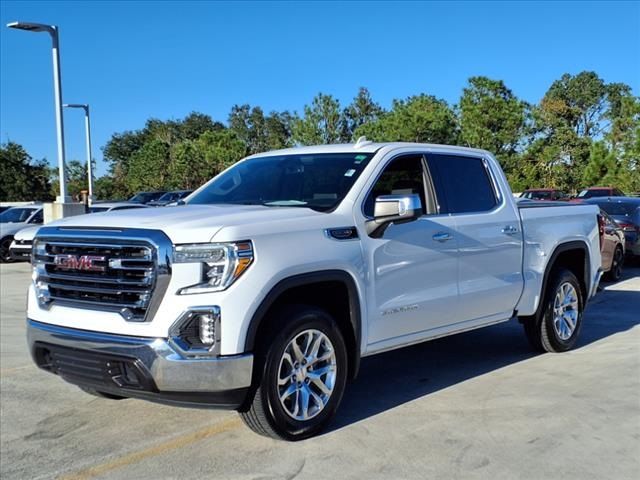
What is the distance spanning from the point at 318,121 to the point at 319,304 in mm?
42124

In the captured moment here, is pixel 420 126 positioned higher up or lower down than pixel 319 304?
higher up

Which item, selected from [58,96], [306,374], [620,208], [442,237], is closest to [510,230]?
[442,237]

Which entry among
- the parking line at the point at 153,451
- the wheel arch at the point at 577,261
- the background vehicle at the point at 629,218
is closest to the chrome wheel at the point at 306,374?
the parking line at the point at 153,451

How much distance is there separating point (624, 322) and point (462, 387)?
12.9ft

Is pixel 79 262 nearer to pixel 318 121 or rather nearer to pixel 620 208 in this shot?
pixel 620 208

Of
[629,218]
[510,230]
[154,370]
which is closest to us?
[154,370]

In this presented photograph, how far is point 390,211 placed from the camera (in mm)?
4641

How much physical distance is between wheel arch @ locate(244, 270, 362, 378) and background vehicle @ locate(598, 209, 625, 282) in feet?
28.5

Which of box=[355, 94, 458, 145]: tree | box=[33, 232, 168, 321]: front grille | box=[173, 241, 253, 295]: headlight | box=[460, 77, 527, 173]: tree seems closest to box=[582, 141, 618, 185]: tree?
box=[460, 77, 527, 173]: tree

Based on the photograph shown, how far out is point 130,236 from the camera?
4.01 meters

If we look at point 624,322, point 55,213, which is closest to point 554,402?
point 624,322

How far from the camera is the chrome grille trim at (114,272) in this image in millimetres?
3908

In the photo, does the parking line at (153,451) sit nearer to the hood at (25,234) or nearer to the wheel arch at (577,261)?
the wheel arch at (577,261)

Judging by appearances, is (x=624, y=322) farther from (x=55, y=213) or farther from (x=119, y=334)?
(x=55, y=213)
